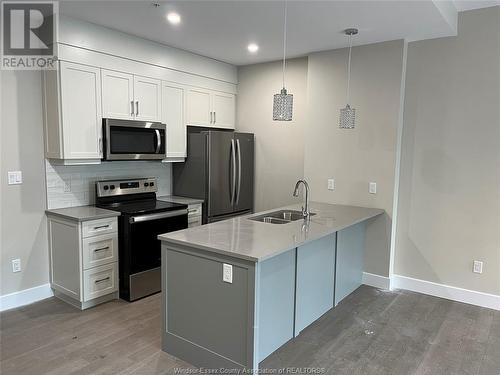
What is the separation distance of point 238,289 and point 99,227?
1767 millimetres

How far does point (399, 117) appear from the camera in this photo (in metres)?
3.86

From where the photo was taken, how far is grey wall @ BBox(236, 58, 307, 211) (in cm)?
470

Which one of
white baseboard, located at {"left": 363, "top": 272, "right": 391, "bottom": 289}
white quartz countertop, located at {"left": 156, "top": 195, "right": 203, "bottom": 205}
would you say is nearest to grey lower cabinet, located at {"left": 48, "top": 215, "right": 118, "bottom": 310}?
white quartz countertop, located at {"left": 156, "top": 195, "right": 203, "bottom": 205}

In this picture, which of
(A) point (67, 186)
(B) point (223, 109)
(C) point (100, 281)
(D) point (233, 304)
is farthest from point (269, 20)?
(C) point (100, 281)

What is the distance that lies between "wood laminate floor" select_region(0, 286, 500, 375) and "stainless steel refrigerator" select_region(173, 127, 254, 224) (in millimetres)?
1374

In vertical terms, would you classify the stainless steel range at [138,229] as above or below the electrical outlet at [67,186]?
below

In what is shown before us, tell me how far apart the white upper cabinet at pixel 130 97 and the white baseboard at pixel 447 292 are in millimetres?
3276

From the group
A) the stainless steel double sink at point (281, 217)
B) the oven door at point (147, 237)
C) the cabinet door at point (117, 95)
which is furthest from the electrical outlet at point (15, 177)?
the stainless steel double sink at point (281, 217)

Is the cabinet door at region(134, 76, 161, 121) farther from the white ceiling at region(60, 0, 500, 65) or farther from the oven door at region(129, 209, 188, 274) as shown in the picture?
the oven door at region(129, 209, 188, 274)

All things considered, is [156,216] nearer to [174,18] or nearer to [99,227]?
[99,227]

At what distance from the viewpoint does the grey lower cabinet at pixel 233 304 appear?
2.30 metres

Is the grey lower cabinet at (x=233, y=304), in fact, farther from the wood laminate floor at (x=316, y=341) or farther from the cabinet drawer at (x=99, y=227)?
the cabinet drawer at (x=99, y=227)

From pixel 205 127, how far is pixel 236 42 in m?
1.30

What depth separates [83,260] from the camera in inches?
132
